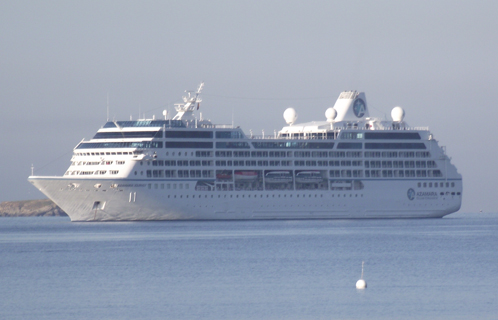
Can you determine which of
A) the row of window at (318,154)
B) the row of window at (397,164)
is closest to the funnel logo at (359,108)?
the row of window at (318,154)

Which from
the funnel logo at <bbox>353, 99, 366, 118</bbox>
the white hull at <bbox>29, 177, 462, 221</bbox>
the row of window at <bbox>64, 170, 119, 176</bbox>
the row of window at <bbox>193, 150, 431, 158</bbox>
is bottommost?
the white hull at <bbox>29, 177, 462, 221</bbox>

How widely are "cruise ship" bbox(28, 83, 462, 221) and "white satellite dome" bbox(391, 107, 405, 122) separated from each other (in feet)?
0.41

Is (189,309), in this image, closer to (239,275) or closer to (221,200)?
(239,275)

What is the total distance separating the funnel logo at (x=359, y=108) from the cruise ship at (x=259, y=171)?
13 cm

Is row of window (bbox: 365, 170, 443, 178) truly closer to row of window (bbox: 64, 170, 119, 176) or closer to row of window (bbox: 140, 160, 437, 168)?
row of window (bbox: 140, 160, 437, 168)

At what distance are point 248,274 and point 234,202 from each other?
40661mm

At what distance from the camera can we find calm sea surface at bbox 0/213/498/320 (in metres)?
38.4

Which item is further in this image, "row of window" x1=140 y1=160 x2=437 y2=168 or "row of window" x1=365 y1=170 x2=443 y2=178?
"row of window" x1=365 y1=170 x2=443 y2=178

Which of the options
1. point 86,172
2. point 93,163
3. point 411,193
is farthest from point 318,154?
point 86,172

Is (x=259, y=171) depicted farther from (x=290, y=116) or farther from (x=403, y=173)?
(x=403, y=173)

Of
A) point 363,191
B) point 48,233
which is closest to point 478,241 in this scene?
point 363,191

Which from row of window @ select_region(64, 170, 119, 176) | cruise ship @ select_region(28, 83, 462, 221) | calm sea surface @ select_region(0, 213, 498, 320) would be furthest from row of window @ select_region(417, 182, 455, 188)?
row of window @ select_region(64, 170, 119, 176)

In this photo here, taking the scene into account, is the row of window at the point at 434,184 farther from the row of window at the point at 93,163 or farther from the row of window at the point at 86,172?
the row of window at the point at 86,172

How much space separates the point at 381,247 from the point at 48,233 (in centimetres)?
3383
